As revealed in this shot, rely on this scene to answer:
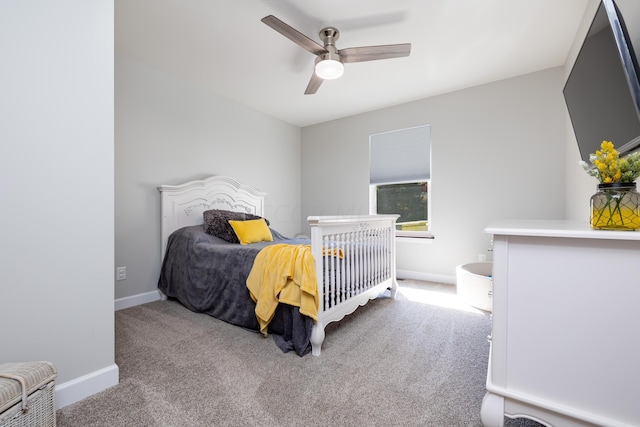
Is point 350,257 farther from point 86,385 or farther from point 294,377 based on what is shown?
point 86,385

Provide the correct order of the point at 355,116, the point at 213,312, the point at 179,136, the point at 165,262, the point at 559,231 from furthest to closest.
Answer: the point at 355,116 → the point at 179,136 → the point at 165,262 → the point at 213,312 → the point at 559,231

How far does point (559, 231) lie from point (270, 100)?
3495mm

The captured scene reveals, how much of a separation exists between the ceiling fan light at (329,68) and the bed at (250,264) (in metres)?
1.13

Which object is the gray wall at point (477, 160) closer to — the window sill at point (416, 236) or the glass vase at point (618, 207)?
the window sill at point (416, 236)

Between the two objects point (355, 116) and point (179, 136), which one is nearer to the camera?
point (179, 136)

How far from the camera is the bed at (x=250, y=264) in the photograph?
182cm

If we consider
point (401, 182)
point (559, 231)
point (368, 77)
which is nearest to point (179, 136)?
point (368, 77)

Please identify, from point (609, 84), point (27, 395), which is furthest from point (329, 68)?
point (27, 395)

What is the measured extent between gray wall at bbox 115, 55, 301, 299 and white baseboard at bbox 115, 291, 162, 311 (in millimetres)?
40

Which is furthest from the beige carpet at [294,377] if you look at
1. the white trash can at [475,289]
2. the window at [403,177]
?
the window at [403,177]

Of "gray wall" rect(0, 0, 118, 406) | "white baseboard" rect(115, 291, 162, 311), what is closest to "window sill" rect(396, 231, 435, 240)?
"white baseboard" rect(115, 291, 162, 311)

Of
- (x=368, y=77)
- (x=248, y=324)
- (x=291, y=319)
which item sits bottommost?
(x=248, y=324)

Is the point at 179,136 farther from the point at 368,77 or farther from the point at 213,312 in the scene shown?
the point at 368,77

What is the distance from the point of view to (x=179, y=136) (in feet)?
10.1
